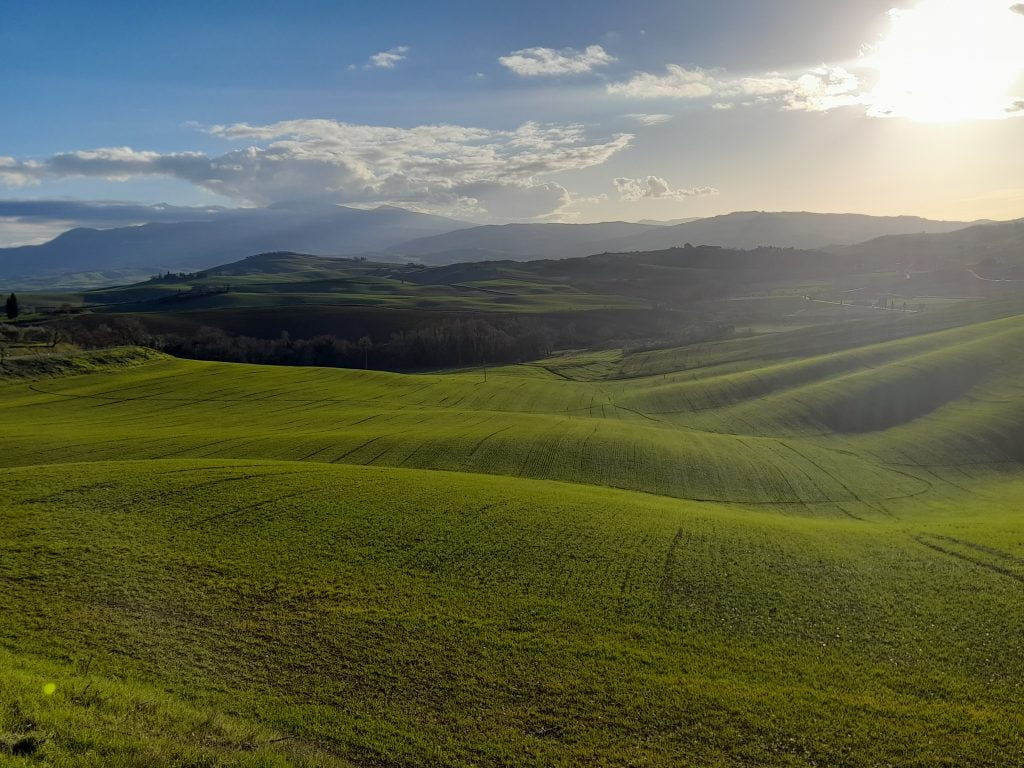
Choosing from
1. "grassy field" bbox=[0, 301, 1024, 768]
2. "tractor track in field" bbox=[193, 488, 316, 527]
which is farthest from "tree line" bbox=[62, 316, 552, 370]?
"tractor track in field" bbox=[193, 488, 316, 527]

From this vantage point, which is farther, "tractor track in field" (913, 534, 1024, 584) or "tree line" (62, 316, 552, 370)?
"tree line" (62, 316, 552, 370)

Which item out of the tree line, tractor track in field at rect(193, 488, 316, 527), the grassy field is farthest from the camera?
the tree line

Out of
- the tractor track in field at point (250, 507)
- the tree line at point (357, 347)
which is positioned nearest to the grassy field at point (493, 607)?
the tractor track in field at point (250, 507)

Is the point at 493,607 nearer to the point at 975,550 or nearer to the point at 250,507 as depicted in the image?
the point at 250,507

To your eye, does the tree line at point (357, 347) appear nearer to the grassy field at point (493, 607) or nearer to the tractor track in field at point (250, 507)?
the grassy field at point (493, 607)

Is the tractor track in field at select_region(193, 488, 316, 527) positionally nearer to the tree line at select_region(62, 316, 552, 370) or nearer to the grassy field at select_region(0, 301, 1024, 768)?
the grassy field at select_region(0, 301, 1024, 768)

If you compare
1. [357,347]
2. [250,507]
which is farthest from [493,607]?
[357,347]

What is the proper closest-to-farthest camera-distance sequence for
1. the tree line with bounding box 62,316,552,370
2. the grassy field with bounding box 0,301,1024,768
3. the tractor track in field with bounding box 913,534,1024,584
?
the grassy field with bounding box 0,301,1024,768
the tractor track in field with bounding box 913,534,1024,584
the tree line with bounding box 62,316,552,370

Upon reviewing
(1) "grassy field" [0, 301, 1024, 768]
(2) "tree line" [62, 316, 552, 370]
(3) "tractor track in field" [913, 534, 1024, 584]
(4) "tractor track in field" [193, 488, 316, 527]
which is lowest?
(3) "tractor track in field" [913, 534, 1024, 584]
